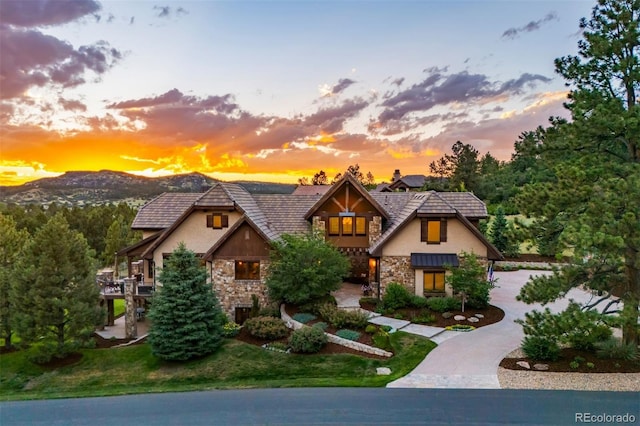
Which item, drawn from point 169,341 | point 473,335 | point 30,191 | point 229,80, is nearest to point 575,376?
point 473,335

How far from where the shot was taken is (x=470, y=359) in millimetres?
14805

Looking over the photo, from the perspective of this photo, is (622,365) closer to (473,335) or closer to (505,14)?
(473,335)

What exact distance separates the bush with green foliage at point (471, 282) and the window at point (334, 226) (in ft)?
24.6

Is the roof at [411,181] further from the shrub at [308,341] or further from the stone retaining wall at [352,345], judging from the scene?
the shrub at [308,341]

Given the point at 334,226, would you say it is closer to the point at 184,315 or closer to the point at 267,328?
the point at 267,328

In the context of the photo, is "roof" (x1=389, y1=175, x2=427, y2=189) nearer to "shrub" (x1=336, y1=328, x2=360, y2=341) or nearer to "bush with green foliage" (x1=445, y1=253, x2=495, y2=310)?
"bush with green foliage" (x1=445, y1=253, x2=495, y2=310)

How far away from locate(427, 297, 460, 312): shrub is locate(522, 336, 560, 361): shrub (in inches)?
237

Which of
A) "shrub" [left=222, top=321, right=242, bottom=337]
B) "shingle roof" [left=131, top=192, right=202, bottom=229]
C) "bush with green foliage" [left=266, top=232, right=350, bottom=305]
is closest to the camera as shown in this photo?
"shrub" [left=222, top=321, right=242, bottom=337]

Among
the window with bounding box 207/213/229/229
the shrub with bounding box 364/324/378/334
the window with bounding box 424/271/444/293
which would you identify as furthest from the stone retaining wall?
the window with bounding box 207/213/229/229

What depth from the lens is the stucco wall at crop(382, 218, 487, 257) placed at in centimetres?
2217

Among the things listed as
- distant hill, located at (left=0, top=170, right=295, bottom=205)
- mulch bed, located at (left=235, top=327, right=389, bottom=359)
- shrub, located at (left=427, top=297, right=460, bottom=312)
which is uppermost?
distant hill, located at (left=0, top=170, right=295, bottom=205)

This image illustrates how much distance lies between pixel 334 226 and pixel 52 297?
15453 mm

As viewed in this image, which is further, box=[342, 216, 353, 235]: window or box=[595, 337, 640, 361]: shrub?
box=[342, 216, 353, 235]: window

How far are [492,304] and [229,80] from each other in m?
21.3
